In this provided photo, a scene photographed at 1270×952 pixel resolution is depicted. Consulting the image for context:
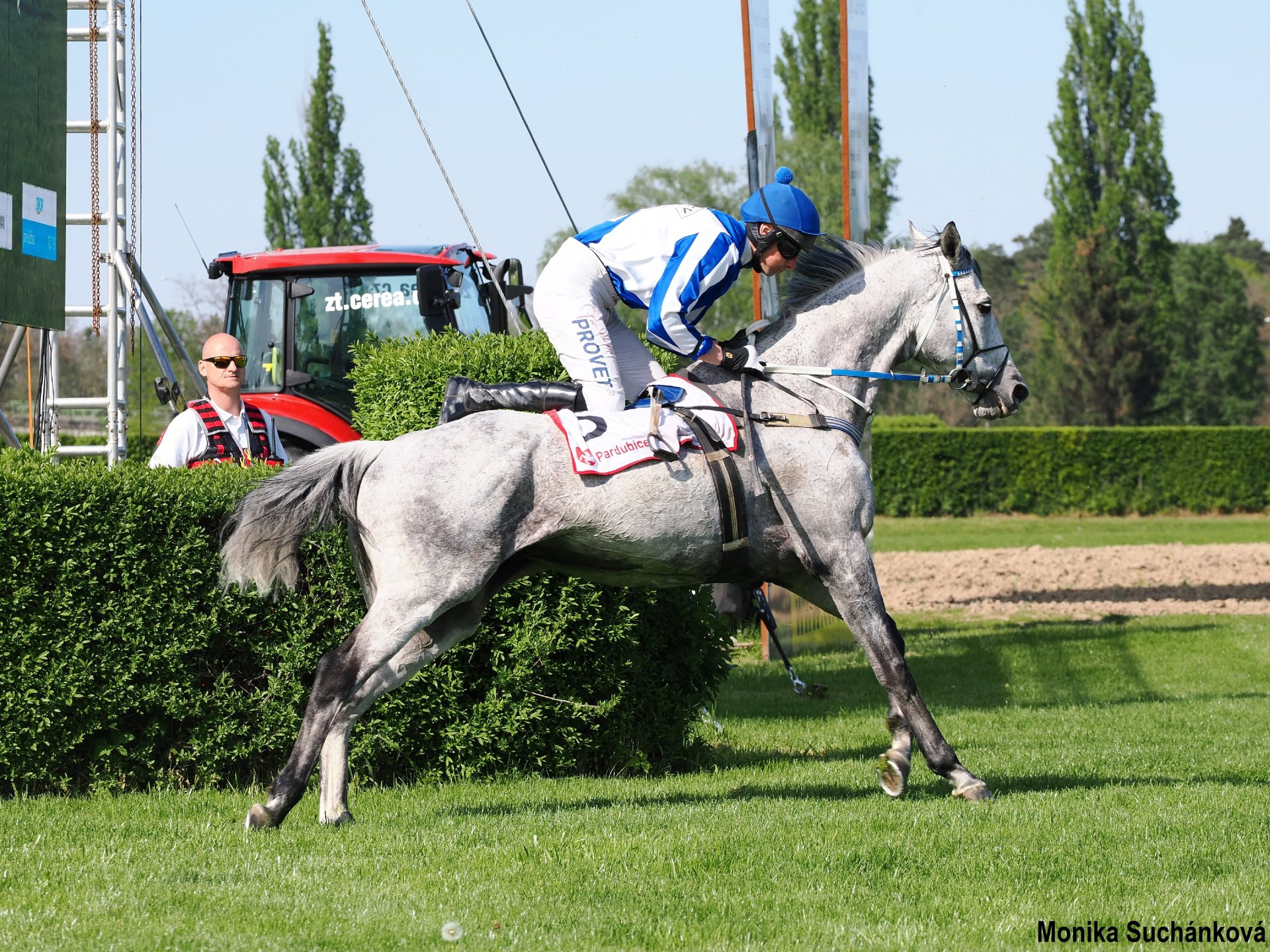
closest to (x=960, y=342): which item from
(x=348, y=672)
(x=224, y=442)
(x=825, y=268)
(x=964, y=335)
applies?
(x=964, y=335)

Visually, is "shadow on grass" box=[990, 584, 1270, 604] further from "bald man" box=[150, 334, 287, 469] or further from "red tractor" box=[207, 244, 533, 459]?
"bald man" box=[150, 334, 287, 469]

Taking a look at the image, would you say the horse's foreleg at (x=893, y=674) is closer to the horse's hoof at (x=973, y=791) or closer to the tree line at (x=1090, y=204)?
the horse's hoof at (x=973, y=791)

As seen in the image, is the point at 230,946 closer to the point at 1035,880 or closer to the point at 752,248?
the point at 1035,880

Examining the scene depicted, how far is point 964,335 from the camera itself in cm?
611

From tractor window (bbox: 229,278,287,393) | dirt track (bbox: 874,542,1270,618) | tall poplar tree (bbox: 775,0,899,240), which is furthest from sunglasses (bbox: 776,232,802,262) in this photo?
tall poplar tree (bbox: 775,0,899,240)

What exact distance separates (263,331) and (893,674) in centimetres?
844

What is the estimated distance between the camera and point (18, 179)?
8734 mm

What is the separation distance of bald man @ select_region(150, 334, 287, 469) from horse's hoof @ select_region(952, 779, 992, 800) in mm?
3853

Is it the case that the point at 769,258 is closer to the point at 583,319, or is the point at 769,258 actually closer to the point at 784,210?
the point at 784,210

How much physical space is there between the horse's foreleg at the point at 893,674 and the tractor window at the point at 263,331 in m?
7.98

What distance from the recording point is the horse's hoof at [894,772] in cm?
570

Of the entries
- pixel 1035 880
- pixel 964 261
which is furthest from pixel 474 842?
pixel 964 261

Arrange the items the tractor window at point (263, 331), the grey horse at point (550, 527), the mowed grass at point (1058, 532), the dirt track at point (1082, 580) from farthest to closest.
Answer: the mowed grass at point (1058, 532), the dirt track at point (1082, 580), the tractor window at point (263, 331), the grey horse at point (550, 527)

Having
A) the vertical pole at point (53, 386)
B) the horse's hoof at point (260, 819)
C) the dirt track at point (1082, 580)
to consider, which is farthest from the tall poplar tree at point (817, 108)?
the horse's hoof at point (260, 819)
